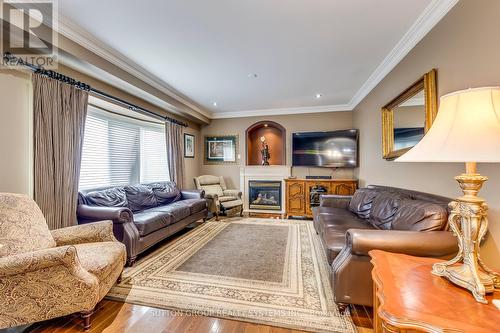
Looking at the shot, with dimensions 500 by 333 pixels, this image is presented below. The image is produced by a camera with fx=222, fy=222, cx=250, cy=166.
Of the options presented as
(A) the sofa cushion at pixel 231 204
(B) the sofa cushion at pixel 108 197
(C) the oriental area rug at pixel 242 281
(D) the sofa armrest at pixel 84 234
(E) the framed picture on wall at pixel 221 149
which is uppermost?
(E) the framed picture on wall at pixel 221 149

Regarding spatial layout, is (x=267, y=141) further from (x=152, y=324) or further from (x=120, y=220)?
(x=152, y=324)

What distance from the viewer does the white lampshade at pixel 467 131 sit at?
86 centimetres

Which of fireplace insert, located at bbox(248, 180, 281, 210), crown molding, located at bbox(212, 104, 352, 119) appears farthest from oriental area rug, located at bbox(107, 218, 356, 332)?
crown molding, located at bbox(212, 104, 352, 119)

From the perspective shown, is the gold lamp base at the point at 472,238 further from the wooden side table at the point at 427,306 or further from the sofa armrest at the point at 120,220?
the sofa armrest at the point at 120,220

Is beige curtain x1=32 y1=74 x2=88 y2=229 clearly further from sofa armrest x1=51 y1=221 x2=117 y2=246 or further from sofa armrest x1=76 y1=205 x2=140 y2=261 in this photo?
sofa armrest x1=51 y1=221 x2=117 y2=246

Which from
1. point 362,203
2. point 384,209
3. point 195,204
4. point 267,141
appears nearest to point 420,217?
point 384,209

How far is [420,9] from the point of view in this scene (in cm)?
198

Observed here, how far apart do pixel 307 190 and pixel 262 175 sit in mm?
1187

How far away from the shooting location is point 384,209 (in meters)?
2.38

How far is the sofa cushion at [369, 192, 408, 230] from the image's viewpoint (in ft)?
7.27

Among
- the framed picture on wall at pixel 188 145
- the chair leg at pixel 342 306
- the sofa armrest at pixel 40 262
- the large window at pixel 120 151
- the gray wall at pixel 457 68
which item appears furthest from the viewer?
the framed picture on wall at pixel 188 145

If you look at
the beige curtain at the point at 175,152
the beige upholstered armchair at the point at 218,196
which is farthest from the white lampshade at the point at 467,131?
the beige curtain at the point at 175,152

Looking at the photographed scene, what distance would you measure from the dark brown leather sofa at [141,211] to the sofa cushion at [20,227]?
2.44ft

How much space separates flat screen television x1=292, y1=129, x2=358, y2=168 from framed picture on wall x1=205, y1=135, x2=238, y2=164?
1.56 meters
